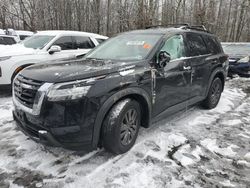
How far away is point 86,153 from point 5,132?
63.5 inches

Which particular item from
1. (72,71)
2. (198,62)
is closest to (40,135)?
(72,71)

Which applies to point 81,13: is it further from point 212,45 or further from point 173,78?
point 173,78

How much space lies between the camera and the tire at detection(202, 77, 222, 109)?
5547 mm

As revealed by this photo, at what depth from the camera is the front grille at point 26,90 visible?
2926 mm

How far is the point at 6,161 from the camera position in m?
3.23

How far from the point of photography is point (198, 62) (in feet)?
15.7

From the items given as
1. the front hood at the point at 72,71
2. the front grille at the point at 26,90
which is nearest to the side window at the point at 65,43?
the front hood at the point at 72,71

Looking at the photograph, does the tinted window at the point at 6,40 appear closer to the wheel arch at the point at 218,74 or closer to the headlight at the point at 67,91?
the wheel arch at the point at 218,74

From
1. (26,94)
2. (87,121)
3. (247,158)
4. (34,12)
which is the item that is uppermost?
(34,12)

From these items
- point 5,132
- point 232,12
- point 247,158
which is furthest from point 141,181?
point 232,12

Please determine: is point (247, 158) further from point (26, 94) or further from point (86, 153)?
point (26, 94)

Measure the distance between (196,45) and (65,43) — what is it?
12.9 ft

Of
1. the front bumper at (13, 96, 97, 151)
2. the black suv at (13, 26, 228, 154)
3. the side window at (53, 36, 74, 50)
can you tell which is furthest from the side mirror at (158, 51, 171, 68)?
the side window at (53, 36, 74, 50)

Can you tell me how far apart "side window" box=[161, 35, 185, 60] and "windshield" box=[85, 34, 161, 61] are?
0.20 metres
